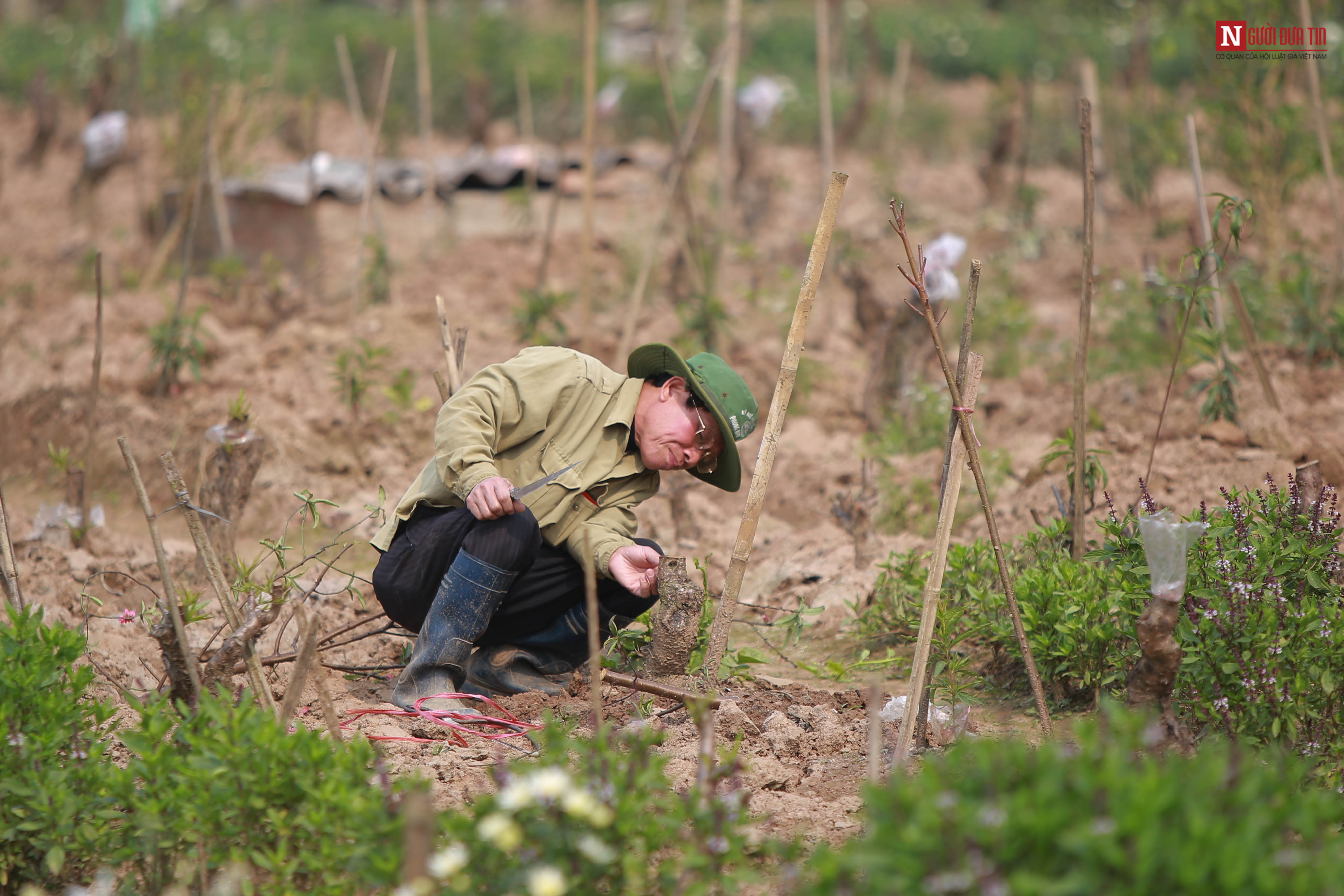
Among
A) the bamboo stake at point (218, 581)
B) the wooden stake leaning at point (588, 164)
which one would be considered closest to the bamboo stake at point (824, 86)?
the wooden stake leaning at point (588, 164)

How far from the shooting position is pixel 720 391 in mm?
2893

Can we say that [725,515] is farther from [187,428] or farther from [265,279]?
[265,279]

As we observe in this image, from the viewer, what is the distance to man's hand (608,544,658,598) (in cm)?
286

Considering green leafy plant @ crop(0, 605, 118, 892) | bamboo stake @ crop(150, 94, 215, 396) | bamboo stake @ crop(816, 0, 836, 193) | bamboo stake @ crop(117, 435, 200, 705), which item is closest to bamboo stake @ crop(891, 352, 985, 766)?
bamboo stake @ crop(117, 435, 200, 705)

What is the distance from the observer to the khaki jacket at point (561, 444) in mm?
2867

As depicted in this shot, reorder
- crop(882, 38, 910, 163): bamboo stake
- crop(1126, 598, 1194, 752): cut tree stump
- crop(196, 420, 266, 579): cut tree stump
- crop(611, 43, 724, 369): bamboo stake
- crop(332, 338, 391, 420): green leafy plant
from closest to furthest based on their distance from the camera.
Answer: crop(1126, 598, 1194, 752): cut tree stump < crop(196, 420, 266, 579): cut tree stump < crop(332, 338, 391, 420): green leafy plant < crop(611, 43, 724, 369): bamboo stake < crop(882, 38, 910, 163): bamboo stake

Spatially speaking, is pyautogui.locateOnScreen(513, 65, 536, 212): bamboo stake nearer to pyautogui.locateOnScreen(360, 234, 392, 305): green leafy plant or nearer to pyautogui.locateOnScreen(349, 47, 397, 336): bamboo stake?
pyautogui.locateOnScreen(360, 234, 392, 305): green leafy plant

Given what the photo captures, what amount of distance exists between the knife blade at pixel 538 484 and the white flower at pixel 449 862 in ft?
3.94

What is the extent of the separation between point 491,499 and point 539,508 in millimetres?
300

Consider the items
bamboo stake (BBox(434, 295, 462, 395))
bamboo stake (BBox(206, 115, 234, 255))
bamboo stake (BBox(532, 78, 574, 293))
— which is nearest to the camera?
bamboo stake (BBox(434, 295, 462, 395))

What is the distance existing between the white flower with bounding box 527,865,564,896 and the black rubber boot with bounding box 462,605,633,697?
4.61 feet

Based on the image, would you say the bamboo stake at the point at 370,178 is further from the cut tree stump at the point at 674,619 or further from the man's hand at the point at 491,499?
the cut tree stump at the point at 674,619

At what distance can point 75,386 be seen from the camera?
5.37 metres

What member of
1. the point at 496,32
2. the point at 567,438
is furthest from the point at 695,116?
the point at 496,32
